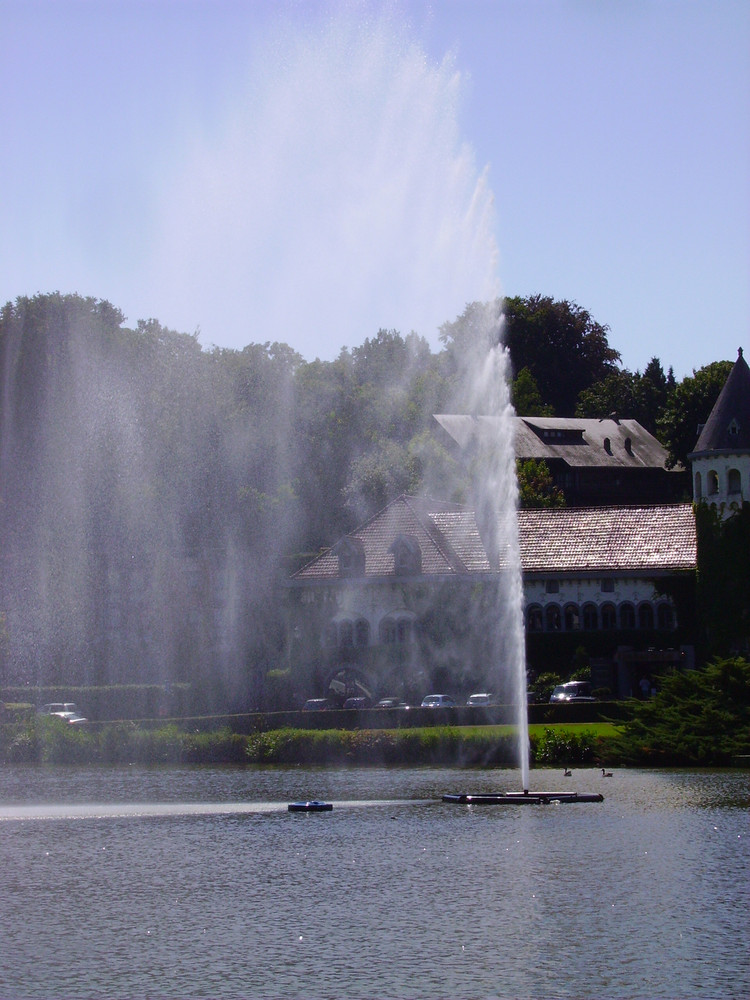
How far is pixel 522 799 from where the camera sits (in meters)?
39.6

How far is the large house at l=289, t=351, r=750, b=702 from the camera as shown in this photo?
7250 centimetres

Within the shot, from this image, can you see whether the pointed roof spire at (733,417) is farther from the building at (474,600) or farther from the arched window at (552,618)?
the arched window at (552,618)

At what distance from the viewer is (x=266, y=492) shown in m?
104

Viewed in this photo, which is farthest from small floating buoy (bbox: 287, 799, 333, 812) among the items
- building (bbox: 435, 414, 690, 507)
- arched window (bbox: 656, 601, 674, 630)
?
building (bbox: 435, 414, 690, 507)

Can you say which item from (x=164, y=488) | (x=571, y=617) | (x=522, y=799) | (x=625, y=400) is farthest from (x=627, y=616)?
(x=625, y=400)

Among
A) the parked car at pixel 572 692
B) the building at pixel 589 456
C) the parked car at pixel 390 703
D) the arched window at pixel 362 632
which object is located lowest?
the parked car at pixel 390 703

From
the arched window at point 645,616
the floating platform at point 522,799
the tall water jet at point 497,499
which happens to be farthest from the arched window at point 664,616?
the floating platform at point 522,799

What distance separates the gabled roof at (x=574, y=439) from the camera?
10650cm

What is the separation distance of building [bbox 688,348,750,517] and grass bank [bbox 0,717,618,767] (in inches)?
914

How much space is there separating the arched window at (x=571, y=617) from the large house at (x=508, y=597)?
9 centimetres

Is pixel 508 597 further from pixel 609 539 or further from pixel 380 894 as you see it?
pixel 380 894

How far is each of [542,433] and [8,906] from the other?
86.0 m

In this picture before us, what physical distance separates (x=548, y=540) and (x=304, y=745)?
85.2ft

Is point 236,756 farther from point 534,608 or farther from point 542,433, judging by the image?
point 542,433
